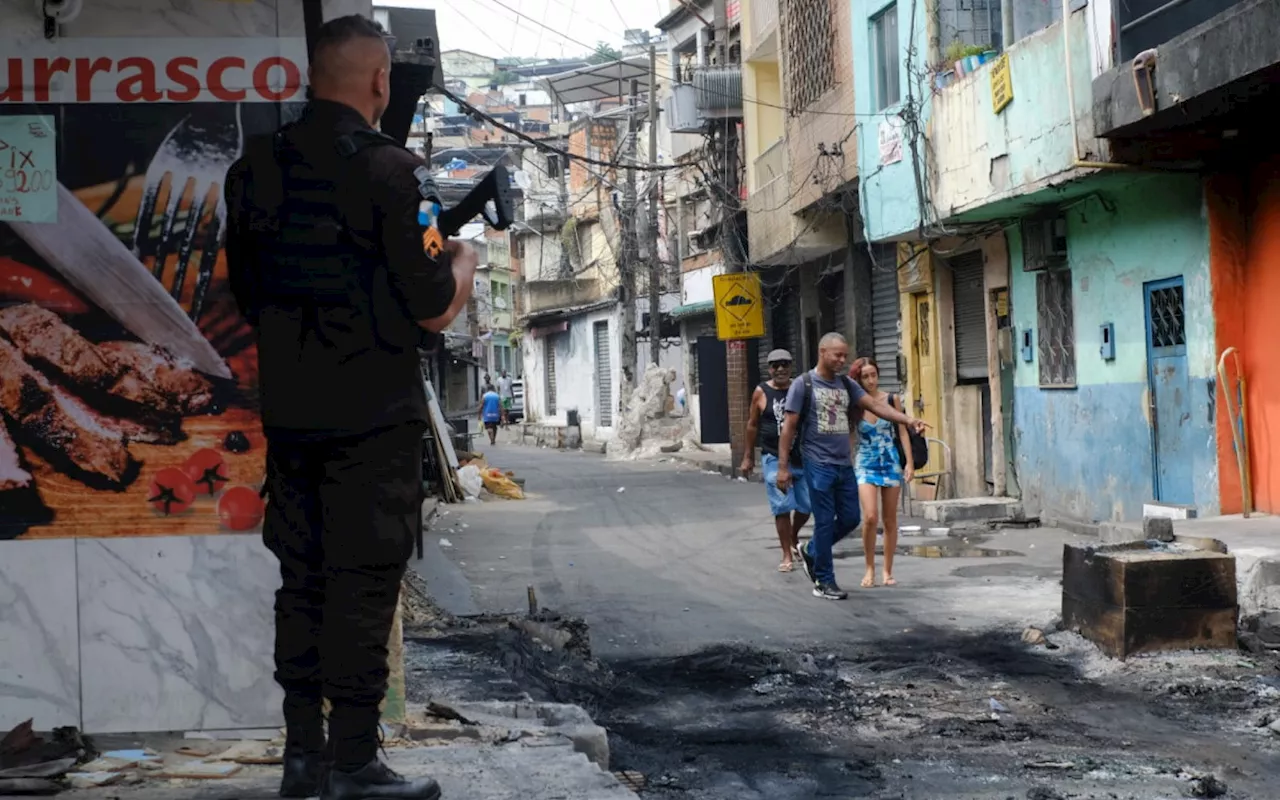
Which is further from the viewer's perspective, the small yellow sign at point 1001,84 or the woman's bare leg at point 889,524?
the small yellow sign at point 1001,84

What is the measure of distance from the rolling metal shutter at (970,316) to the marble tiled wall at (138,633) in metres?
14.6

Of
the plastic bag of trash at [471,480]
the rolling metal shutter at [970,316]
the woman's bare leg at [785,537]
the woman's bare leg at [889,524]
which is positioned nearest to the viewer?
the woman's bare leg at [889,524]

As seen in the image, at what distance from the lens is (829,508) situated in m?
→ 10.9

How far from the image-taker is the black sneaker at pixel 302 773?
3.72 metres

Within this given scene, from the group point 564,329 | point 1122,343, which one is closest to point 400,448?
point 1122,343

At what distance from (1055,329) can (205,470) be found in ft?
42.6

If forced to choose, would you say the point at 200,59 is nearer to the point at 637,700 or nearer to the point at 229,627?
the point at 229,627

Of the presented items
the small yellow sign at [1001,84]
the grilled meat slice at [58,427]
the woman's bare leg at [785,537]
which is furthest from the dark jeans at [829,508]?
the grilled meat slice at [58,427]

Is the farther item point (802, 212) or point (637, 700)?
point (802, 212)

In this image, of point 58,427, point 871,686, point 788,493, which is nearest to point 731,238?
point 788,493

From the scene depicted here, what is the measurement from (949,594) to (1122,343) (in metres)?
4.94

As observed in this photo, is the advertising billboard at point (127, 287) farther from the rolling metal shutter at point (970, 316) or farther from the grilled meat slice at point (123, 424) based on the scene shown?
the rolling metal shutter at point (970, 316)

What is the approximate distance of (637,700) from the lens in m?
7.16

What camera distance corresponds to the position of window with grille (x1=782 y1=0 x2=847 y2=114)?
21.1 metres
